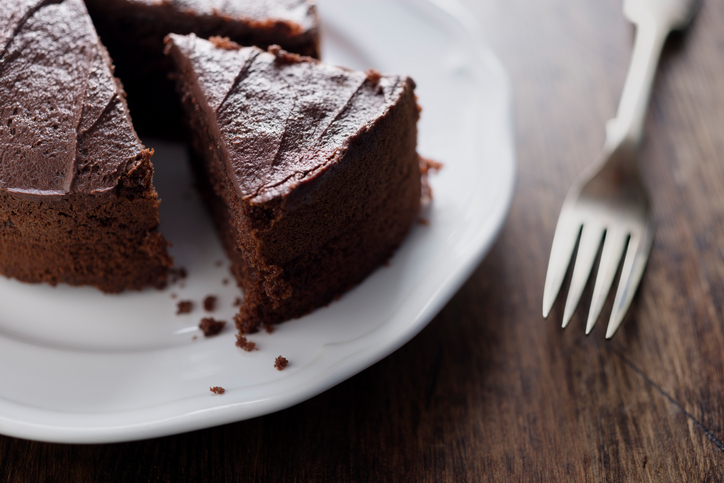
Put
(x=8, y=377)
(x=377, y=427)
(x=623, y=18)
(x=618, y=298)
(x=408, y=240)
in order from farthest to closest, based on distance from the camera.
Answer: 1. (x=623, y=18)
2. (x=408, y=240)
3. (x=618, y=298)
4. (x=377, y=427)
5. (x=8, y=377)

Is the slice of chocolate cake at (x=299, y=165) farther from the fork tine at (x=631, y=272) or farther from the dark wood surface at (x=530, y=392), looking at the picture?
the fork tine at (x=631, y=272)

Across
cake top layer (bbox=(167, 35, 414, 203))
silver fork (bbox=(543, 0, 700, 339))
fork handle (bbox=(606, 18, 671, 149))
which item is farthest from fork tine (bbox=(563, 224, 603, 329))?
cake top layer (bbox=(167, 35, 414, 203))

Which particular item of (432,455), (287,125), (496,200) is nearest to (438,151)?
(496,200)

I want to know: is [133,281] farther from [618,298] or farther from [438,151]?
[618,298]

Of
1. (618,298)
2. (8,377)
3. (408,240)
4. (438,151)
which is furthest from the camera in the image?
(438,151)

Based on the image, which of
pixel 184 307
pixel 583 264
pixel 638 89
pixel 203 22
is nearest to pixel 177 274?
pixel 184 307

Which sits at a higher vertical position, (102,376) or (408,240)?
(408,240)
